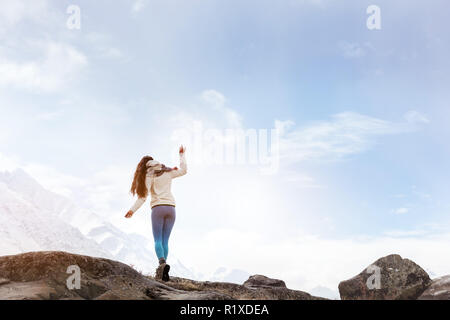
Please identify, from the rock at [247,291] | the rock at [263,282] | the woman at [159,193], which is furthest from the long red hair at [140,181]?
the rock at [263,282]

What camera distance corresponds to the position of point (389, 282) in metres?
16.0

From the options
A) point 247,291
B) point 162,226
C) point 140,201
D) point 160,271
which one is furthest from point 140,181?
point 247,291

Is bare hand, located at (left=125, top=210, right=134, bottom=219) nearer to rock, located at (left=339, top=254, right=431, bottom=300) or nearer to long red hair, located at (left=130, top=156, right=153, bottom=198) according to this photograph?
long red hair, located at (left=130, top=156, right=153, bottom=198)

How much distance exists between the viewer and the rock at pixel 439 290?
13.7 metres

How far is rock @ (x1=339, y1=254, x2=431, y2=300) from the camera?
15484 millimetres

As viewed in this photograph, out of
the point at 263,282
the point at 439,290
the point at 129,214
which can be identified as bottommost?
the point at 439,290

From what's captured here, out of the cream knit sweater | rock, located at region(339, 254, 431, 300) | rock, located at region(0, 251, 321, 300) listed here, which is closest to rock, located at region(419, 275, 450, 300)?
rock, located at region(339, 254, 431, 300)

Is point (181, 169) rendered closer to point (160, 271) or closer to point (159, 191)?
point (159, 191)

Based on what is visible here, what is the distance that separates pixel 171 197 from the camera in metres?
14.4

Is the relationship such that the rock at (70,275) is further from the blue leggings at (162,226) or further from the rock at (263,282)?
the rock at (263,282)

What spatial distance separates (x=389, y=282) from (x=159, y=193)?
887cm
